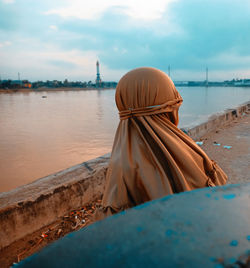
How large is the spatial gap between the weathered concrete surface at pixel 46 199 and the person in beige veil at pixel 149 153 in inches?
57.4

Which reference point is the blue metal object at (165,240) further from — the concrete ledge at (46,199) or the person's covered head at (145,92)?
the concrete ledge at (46,199)

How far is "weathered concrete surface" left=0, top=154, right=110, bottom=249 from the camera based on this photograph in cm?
228

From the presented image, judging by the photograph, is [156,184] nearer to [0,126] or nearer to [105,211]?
[105,211]

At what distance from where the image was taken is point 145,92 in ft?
4.61

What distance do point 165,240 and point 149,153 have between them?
833mm

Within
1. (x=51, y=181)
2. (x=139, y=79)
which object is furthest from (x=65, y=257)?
(x=51, y=181)

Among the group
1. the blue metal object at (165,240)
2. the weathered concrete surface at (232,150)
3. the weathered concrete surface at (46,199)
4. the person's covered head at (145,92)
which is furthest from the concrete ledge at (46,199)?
the weathered concrete surface at (232,150)

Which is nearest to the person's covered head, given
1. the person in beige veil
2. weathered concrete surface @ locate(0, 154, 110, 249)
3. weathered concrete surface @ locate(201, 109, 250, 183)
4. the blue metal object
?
the person in beige veil

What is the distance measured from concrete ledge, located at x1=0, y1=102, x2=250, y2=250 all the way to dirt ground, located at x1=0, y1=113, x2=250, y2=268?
3.0 inches

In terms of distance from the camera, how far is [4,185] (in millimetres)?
5582

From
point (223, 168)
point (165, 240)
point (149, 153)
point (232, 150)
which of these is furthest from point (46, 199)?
point (232, 150)

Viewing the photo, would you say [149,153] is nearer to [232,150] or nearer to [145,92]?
[145,92]

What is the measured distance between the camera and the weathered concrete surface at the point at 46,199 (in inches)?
89.6

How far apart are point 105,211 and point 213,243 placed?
2.81 ft
